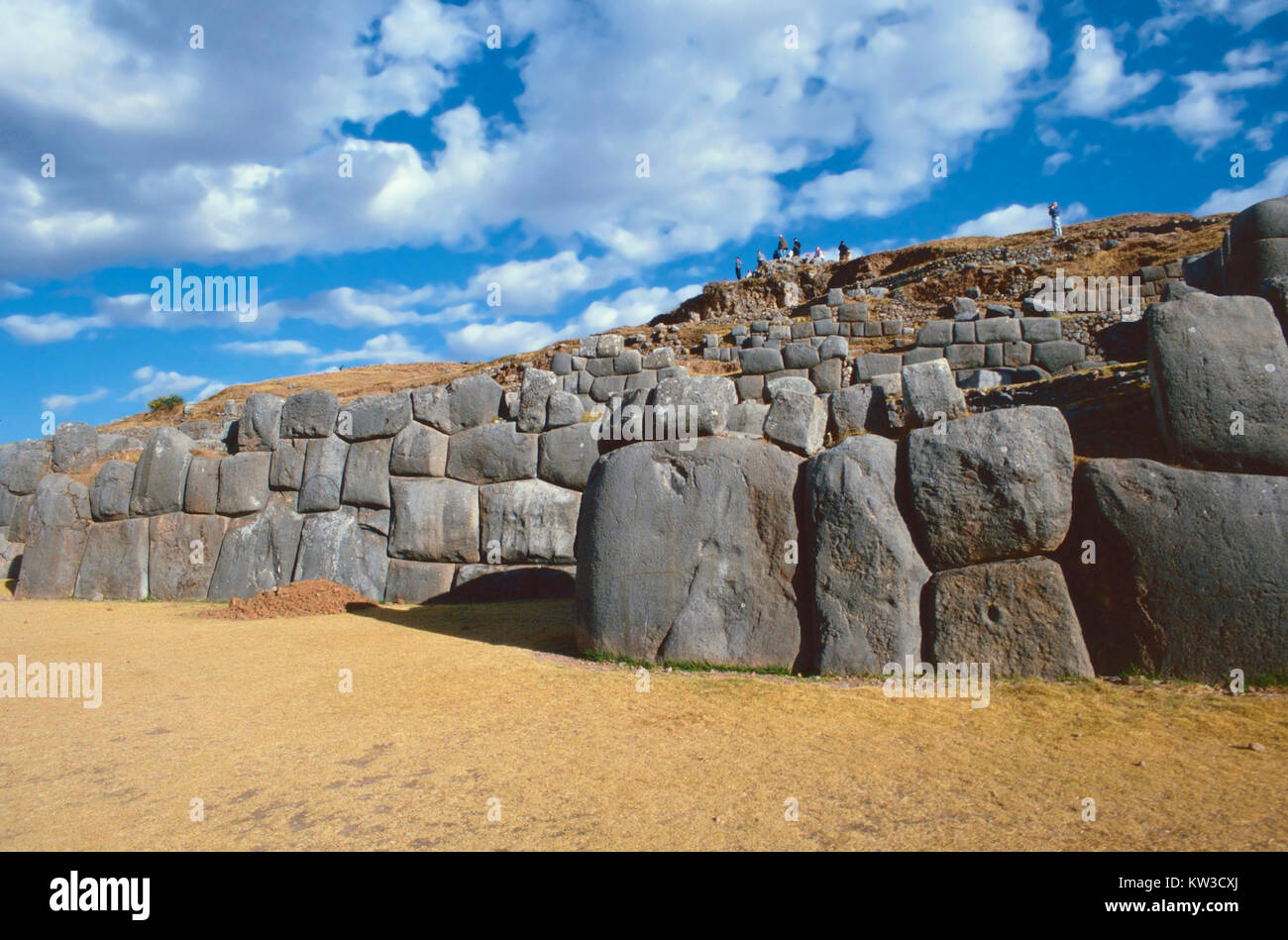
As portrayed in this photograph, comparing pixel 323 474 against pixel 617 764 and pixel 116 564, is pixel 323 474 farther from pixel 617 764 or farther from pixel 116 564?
pixel 617 764

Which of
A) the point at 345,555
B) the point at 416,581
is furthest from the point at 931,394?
the point at 345,555

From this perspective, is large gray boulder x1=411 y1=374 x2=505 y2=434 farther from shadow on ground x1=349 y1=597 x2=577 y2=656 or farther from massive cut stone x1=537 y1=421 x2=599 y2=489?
shadow on ground x1=349 y1=597 x2=577 y2=656

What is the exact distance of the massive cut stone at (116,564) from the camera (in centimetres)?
1205

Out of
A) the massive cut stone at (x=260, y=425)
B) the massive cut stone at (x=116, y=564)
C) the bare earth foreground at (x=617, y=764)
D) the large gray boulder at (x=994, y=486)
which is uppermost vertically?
the massive cut stone at (x=260, y=425)

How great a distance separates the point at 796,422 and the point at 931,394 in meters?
1.25

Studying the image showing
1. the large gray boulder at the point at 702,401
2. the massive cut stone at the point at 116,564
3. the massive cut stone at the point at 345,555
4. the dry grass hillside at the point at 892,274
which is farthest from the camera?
the dry grass hillside at the point at 892,274

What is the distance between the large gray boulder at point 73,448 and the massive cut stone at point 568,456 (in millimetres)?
8357

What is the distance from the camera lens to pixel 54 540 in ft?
40.7

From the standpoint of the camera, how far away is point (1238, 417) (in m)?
5.57

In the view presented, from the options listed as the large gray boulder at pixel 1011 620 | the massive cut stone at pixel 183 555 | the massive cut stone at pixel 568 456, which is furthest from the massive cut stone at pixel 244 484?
the large gray boulder at pixel 1011 620

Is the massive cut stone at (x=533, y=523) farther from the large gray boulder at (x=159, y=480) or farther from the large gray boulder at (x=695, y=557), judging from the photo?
the large gray boulder at (x=159, y=480)

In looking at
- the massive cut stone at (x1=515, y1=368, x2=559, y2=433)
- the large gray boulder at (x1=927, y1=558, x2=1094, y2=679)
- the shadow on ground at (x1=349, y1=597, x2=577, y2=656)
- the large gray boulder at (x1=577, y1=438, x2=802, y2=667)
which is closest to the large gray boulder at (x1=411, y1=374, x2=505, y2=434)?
the massive cut stone at (x1=515, y1=368, x2=559, y2=433)
